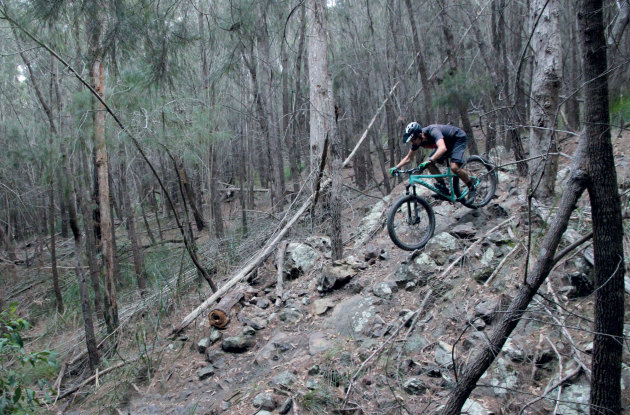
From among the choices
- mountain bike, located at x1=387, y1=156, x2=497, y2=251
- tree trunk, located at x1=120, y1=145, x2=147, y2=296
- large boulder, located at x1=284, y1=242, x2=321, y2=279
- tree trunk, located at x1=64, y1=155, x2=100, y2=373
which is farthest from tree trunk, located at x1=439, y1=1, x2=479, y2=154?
tree trunk, located at x1=64, y1=155, x2=100, y2=373

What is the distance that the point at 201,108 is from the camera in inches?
404

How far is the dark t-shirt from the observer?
596 cm

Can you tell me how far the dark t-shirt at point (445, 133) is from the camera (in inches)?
235

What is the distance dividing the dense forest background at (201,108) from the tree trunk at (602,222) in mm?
94

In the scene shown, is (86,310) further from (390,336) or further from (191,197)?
(191,197)

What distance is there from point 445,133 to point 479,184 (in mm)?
1267

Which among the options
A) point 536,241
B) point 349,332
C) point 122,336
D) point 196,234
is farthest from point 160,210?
point 536,241

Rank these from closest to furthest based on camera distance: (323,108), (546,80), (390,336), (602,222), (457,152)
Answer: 1. (602,222)
2. (390,336)
3. (546,80)
4. (457,152)
5. (323,108)

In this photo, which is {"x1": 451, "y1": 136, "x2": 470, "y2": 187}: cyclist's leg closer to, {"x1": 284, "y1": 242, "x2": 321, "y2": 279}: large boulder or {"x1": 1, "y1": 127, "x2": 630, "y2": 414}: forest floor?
{"x1": 1, "y1": 127, "x2": 630, "y2": 414}: forest floor

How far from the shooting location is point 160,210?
1762cm

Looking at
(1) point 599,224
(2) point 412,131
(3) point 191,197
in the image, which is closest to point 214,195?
(3) point 191,197

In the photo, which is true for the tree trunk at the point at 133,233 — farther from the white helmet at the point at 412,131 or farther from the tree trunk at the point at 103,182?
the white helmet at the point at 412,131

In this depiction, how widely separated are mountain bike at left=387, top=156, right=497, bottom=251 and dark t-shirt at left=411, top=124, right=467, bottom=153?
288mm

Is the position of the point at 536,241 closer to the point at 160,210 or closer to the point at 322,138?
the point at 322,138
